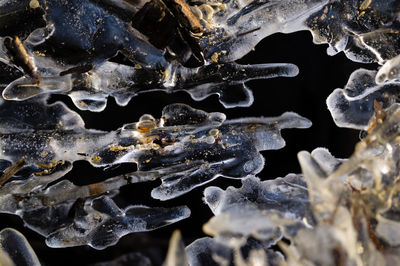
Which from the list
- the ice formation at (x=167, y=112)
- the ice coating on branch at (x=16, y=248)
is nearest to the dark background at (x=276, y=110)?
the ice formation at (x=167, y=112)

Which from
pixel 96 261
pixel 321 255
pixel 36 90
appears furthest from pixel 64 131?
pixel 321 255

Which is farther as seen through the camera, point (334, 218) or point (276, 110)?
point (276, 110)

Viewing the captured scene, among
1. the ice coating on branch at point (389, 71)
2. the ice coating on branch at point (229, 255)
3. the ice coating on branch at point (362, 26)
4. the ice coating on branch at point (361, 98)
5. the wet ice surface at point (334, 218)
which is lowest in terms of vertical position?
the ice coating on branch at point (229, 255)

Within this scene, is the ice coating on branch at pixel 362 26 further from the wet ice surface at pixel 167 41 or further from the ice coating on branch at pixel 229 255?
the ice coating on branch at pixel 229 255

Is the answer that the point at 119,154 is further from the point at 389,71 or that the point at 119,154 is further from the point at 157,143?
the point at 389,71

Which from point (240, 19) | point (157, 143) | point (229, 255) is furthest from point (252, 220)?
point (240, 19)
